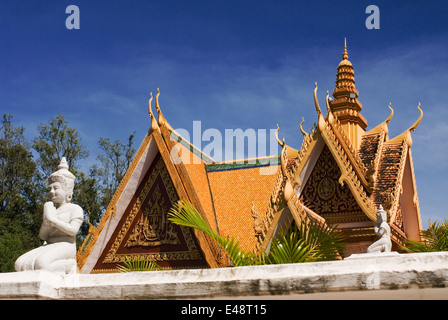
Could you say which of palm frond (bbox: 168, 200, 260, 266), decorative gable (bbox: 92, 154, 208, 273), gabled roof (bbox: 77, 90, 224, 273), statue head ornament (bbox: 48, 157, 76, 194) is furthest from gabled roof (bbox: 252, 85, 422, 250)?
statue head ornament (bbox: 48, 157, 76, 194)

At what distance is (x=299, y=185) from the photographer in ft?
30.8

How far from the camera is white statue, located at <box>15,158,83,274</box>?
4066 millimetres

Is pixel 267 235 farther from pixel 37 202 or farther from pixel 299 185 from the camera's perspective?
pixel 37 202

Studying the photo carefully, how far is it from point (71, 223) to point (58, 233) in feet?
0.39

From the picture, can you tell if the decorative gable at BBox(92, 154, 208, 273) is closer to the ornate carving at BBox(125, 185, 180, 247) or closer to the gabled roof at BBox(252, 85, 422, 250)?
the ornate carving at BBox(125, 185, 180, 247)

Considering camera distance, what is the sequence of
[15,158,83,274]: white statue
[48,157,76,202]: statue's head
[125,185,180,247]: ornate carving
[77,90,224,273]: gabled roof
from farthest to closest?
[77,90,224,273]: gabled roof, [125,185,180,247]: ornate carving, [48,157,76,202]: statue's head, [15,158,83,274]: white statue

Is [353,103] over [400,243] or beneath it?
over

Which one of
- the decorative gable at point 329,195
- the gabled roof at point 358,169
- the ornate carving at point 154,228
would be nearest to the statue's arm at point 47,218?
the gabled roof at point 358,169

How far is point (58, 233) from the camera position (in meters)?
4.32

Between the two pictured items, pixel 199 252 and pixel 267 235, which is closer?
pixel 267 235

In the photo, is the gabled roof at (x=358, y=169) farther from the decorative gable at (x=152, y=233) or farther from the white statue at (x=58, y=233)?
the white statue at (x=58, y=233)
